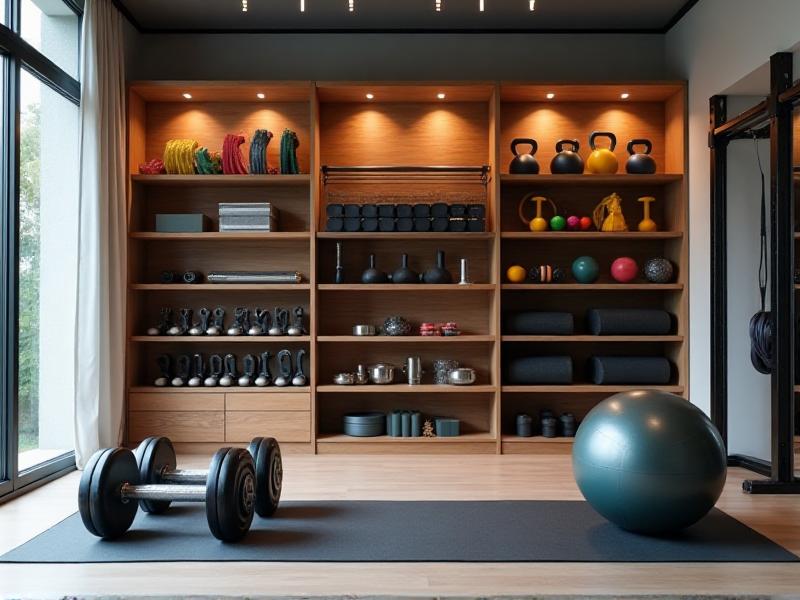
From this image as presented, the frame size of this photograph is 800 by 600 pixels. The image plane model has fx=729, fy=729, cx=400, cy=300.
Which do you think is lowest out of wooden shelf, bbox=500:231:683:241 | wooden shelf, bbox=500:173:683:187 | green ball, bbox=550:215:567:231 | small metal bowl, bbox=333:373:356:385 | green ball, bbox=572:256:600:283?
small metal bowl, bbox=333:373:356:385

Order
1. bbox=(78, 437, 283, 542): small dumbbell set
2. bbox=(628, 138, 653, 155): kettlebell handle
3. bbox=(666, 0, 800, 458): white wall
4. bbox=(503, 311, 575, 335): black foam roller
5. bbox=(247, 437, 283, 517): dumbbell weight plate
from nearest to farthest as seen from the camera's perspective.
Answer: bbox=(78, 437, 283, 542): small dumbbell set → bbox=(247, 437, 283, 517): dumbbell weight plate → bbox=(666, 0, 800, 458): white wall → bbox=(503, 311, 575, 335): black foam roller → bbox=(628, 138, 653, 155): kettlebell handle

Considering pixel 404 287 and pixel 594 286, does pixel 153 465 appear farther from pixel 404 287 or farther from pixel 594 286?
pixel 594 286

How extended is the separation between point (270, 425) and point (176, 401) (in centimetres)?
73

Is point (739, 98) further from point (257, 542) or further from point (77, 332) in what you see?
point (77, 332)

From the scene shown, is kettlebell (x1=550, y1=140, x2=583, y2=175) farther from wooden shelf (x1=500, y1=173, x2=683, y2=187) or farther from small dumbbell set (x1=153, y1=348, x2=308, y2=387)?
small dumbbell set (x1=153, y1=348, x2=308, y2=387)

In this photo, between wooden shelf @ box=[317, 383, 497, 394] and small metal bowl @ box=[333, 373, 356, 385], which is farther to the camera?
small metal bowl @ box=[333, 373, 356, 385]

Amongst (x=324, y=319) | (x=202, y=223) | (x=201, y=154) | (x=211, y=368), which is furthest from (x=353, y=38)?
(x=211, y=368)

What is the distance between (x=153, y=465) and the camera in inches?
144

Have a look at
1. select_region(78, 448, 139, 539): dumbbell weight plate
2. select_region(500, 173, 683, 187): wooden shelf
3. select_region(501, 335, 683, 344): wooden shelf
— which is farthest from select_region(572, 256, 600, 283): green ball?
select_region(78, 448, 139, 539): dumbbell weight plate

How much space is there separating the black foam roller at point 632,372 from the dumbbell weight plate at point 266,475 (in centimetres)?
272

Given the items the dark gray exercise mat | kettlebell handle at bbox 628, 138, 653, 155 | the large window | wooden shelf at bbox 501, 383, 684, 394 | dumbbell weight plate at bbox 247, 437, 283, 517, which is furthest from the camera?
kettlebell handle at bbox 628, 138, 653, 155

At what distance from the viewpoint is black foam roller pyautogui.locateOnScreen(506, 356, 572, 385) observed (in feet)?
17.8

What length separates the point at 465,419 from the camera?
19.0 ft

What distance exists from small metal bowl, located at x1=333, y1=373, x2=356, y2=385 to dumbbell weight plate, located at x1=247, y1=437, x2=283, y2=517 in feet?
5.65
